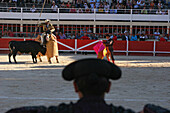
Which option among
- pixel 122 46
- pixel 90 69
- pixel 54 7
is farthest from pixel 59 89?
pixel 54 7

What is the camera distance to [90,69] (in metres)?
2.38

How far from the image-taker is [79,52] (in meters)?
27.0

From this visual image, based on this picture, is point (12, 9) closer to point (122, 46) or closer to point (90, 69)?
point (122, 46)

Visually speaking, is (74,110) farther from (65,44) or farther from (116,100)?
(65,44)

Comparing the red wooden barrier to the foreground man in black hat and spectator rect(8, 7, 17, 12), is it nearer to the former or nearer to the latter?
spectator rect(8, 7, 17, 12)

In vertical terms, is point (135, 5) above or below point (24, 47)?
above

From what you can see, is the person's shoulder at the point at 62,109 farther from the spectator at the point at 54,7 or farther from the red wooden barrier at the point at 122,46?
the spectator at the point at 54,7

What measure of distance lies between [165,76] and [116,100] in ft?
19.5

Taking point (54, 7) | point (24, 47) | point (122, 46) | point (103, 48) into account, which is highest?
point (54, 7)

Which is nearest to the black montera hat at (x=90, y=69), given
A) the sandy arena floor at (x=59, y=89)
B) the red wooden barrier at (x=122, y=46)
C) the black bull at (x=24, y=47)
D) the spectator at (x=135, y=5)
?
the sandy arena floor at (x=59, y=89)

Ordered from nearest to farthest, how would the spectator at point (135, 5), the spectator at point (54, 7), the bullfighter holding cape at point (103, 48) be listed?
the bullfighter holding cape at point (103, 48) → the spectator at point (54, 7) → the spectator at point (135, 5)

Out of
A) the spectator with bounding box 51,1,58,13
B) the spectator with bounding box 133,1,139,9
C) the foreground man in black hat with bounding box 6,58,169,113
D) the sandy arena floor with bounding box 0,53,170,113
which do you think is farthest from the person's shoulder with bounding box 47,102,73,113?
the spectator with bounding box 133,1,139,9

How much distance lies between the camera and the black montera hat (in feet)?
7.82

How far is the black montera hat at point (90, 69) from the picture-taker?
7.82 feet
